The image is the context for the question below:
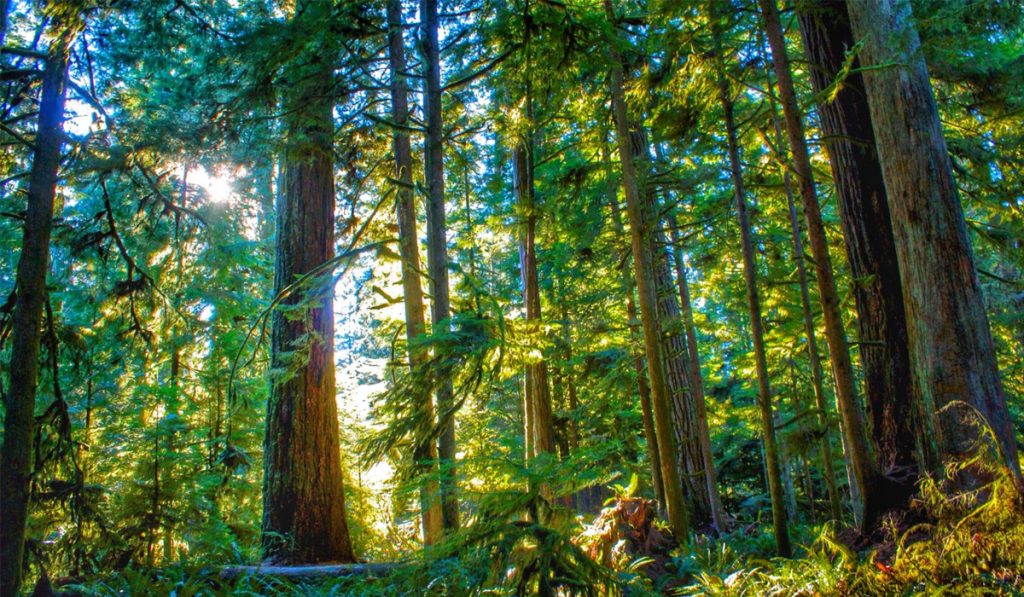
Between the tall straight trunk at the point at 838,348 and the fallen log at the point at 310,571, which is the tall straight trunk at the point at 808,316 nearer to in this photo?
the tall straight trunk at the point at 838,348

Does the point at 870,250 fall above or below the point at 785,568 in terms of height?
above

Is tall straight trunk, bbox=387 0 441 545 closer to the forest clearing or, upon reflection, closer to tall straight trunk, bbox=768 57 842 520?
the forest clearing

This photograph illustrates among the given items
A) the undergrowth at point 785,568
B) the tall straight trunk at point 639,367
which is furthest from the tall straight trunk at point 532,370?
the undergrowth at point 785,568

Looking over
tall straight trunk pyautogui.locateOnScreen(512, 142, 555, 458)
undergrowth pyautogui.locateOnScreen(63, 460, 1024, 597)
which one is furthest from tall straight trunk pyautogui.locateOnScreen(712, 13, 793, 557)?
tall straight trunk pyautogui.locateOnScreen(512, 142, 555, 458)

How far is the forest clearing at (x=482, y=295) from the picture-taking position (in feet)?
12.8

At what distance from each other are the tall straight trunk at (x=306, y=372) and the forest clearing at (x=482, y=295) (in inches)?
1.5

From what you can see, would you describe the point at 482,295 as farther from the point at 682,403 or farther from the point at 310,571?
the point at 682,403

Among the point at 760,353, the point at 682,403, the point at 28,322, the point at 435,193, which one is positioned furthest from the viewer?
the point at 682,403

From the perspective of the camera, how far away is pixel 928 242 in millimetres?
4641

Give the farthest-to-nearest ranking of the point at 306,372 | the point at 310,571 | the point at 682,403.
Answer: the point at 682,403 → the point at 306,372 → the point at 310,571

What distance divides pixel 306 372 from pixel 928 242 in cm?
635

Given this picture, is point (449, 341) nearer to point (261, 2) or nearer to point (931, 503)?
point (931, 503)

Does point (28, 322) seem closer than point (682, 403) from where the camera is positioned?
Yes

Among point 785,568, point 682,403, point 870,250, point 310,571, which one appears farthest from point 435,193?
point 682,403
